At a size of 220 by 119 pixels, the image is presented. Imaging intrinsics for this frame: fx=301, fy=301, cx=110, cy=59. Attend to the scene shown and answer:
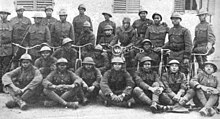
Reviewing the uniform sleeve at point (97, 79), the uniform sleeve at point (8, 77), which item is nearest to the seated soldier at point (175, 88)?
the uniform sleeve at point (97, 79)

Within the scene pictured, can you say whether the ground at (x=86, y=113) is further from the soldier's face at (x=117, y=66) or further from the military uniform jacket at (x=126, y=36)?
the military uniform jacket at (x=126, y=36)

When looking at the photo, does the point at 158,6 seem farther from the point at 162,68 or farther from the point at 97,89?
the point at 97,89

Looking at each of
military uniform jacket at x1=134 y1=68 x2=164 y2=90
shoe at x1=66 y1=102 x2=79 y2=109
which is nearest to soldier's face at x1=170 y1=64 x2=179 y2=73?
military uniform jacket at x1=134 y1=68 x2=164 y2=90

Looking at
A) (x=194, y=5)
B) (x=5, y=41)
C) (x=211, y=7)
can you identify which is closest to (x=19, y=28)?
(x=5, y=41)

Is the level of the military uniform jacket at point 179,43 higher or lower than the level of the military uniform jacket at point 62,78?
higher

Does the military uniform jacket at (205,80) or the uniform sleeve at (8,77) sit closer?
the uniform sleeve at (8,77)

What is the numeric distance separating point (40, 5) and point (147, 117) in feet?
17.8

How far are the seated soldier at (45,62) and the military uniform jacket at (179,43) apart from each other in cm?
297

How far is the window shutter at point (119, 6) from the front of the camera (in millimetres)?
10375

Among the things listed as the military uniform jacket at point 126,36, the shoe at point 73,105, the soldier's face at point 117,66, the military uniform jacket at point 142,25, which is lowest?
the shoe at point 73,105

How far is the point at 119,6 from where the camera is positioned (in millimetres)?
10391

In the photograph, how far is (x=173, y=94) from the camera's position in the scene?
6.61 m

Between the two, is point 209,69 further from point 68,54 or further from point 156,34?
point 68,54

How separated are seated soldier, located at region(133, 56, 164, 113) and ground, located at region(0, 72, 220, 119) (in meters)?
0.27
